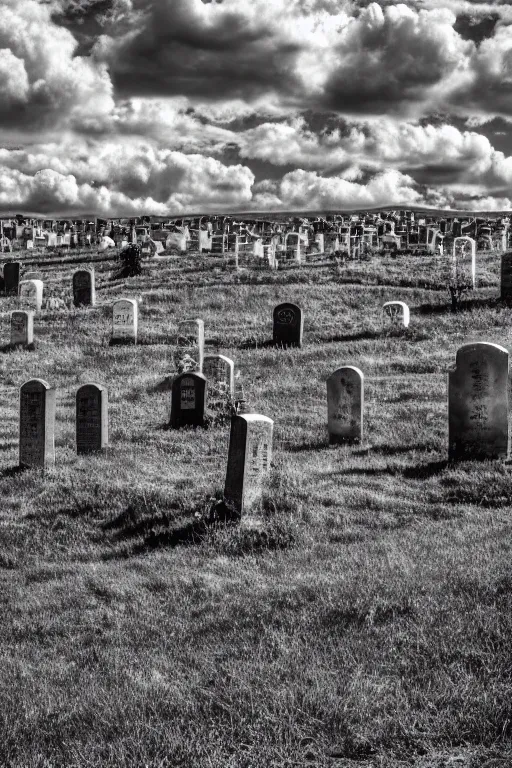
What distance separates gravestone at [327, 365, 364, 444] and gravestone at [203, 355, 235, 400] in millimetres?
3145

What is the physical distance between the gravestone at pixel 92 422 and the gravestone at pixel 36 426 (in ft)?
2.01

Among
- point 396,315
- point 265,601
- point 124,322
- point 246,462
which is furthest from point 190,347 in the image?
point 265,601

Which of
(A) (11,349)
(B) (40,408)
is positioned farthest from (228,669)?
(A) (11,349)

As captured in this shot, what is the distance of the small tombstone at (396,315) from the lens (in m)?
22.4

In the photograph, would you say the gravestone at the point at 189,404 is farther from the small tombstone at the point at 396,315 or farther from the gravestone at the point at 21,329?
the small tombstone at the point at 396,315

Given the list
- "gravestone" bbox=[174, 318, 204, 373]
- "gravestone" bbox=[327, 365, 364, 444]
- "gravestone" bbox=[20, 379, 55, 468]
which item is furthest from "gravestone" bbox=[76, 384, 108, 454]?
"gravestone" bbox=[174, 318, 204, 373]

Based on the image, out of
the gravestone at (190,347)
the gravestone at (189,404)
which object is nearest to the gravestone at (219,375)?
the gravestone at (189,404)

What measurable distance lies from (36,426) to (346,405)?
178 inches

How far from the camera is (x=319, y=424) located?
1253 centimetres

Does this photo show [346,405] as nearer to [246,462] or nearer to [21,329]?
[246,462]

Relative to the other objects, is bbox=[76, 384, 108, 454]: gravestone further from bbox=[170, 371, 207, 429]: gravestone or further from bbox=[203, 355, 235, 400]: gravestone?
bbox=[203, 355, 235, 400]: gravestone

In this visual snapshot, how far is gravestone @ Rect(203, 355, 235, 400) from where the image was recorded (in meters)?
14.3

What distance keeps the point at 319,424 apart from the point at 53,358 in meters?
10.0

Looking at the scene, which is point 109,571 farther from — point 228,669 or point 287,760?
point 287,760
